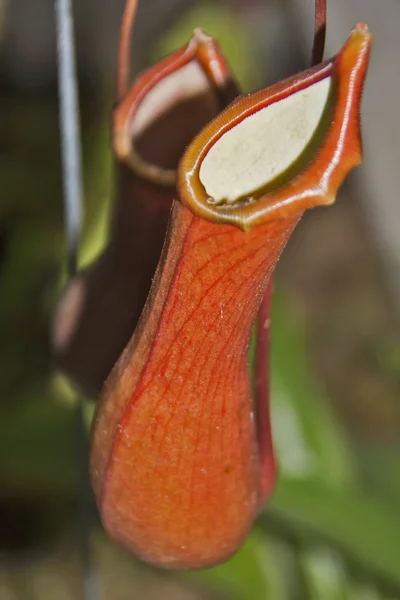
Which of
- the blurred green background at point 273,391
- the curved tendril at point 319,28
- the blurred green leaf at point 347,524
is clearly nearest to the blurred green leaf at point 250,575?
the blurred green background at point 273,391

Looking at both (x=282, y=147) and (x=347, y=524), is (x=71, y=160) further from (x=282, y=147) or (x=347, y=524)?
(x=347, y=524)

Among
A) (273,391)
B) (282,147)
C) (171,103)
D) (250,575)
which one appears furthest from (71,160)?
(250,575)

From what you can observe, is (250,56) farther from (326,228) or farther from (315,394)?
(326,228)

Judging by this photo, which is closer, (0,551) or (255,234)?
(255,234)

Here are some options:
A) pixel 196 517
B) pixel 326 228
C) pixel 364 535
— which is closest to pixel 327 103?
pixel 196 517

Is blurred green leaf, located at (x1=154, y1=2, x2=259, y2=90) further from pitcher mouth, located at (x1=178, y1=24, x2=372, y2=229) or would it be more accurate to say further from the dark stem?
pitcher mouth, located at (x1=178, y1=24, x2=372, y2=229)

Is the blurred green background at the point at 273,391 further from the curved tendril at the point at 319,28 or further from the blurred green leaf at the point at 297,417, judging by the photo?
the curved tendril at the point at 319,28
